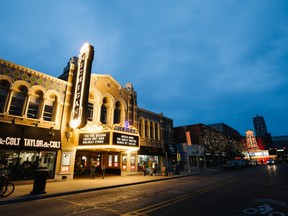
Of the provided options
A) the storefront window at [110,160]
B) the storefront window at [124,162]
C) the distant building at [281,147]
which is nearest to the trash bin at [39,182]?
the storefront window at [124,162]

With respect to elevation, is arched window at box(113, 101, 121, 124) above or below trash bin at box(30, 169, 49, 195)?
above

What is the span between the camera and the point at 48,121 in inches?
655

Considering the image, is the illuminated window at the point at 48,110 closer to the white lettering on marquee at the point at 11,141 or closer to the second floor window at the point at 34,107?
the second floor window at the point at 34,107

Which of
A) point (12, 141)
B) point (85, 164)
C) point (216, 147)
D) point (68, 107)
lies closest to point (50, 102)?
point (68, 107)

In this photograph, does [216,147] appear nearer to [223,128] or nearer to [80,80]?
[223,128]

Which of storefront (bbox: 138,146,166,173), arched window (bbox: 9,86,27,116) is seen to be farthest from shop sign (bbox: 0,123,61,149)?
storefront (bbox: 138,146,166,173)

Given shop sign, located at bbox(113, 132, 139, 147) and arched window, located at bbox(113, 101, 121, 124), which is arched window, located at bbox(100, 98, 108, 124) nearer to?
arched window, located at bbox(113, 101, 121, 124)

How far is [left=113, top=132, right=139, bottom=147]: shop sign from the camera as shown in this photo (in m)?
18.0

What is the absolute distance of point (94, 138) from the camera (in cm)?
1820

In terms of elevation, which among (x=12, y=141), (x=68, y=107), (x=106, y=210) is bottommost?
(x=106, y=210)

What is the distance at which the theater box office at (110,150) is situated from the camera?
17.9 m

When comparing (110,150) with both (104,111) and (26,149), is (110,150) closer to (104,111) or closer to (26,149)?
(104,111)

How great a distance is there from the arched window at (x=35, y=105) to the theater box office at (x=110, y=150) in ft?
14.8

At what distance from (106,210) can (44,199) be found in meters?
4.74
